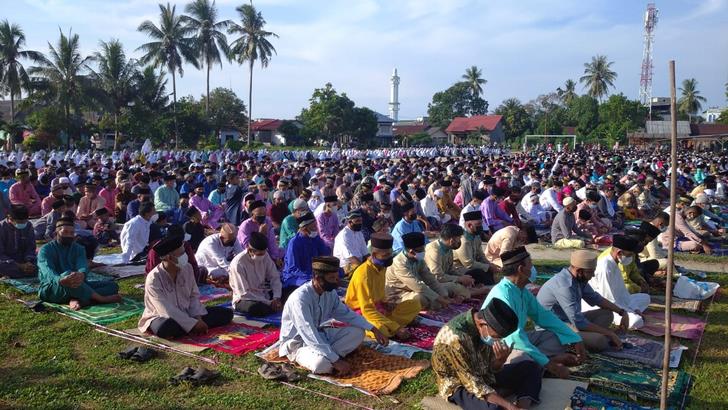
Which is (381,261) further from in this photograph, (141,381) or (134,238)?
(134,238)

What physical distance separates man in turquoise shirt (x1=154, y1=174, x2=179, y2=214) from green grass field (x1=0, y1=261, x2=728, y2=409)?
19.1 ft

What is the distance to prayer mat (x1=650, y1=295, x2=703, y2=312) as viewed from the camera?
22.1 ft

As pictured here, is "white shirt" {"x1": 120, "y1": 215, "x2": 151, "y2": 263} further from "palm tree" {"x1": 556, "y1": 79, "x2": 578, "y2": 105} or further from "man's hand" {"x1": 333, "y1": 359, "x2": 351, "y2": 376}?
"palm tree" {"x1": 556, "y1": 79, "x2": 578, "y2": 105}

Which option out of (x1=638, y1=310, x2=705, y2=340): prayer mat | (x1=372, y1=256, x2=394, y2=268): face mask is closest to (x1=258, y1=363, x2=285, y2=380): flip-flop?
(x1=372, y1=256, x2=394, y2=268): face mask

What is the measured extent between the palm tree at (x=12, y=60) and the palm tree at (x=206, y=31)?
10089 millimetres

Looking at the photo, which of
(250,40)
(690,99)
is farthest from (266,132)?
(690,99)

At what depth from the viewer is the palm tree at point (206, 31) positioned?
3994cm

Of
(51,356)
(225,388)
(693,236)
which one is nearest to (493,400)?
(225,388)

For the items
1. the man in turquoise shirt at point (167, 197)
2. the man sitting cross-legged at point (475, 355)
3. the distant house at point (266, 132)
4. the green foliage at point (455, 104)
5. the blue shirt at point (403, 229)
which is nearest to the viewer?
the man sitting cross-legged at point (475, 355)

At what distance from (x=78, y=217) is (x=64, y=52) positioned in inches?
1076

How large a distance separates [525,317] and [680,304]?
11.1 ft

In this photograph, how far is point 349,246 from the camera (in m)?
7.85

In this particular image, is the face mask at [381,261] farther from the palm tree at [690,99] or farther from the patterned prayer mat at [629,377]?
the palm tree at [690,99]

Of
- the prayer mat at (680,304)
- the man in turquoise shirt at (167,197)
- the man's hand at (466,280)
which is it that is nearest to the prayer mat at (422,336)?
the man's hand at (466,280)
